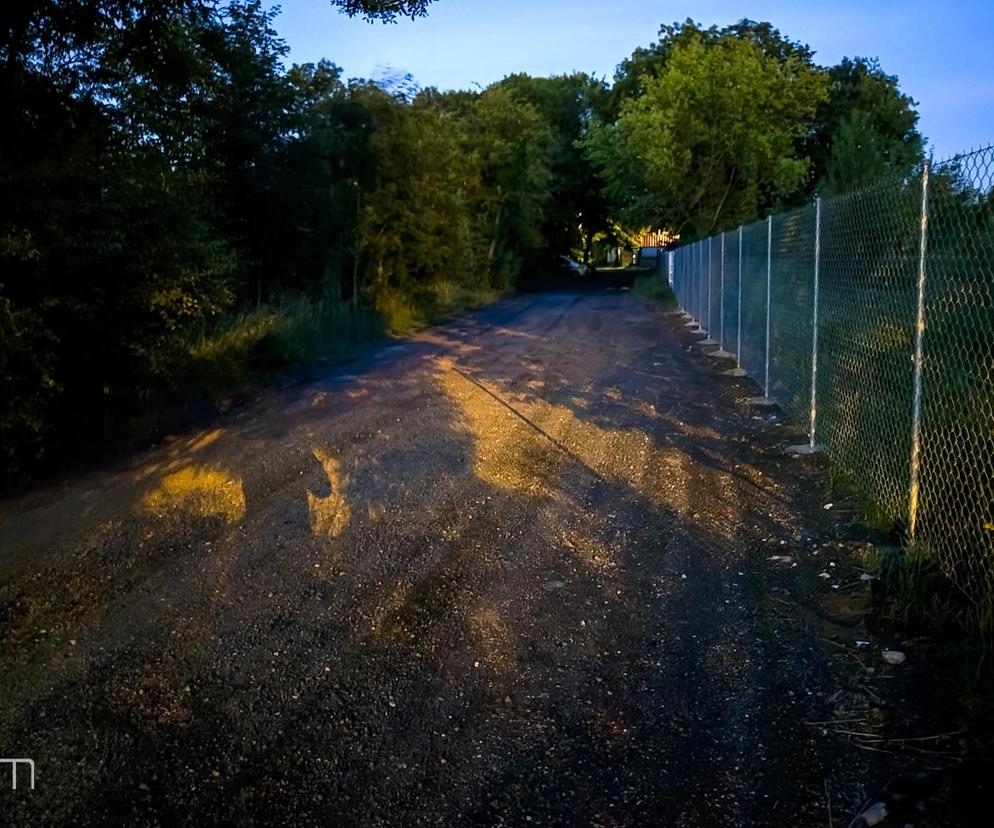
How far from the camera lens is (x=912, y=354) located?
17.5 ft

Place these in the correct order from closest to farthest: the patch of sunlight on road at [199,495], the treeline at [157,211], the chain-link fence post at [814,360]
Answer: the patch of sunlight on road at [199,495]
the treeline at [157,211]
the chain-link fence post at [814,360]

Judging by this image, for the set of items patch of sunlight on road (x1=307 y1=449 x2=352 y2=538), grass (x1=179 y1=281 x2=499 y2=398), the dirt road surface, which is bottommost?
the dirt road surface

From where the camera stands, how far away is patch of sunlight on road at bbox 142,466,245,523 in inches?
263

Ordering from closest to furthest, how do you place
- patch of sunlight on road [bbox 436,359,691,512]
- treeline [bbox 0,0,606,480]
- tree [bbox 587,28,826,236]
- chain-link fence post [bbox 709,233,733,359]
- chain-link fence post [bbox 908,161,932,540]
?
chain-link fence post [bbox 908,161,932,540] < patch of sunlight on road [bbox 436,359,691,512] < treeline [bbox 0,0,606,480] < chain-link fence post [bbox 709,233,733,359] < tree [bbox 587,28,826,236]

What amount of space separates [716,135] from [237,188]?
2238 cm

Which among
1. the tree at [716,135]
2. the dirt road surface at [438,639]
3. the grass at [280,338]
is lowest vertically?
the dirt road surface at [438,639]

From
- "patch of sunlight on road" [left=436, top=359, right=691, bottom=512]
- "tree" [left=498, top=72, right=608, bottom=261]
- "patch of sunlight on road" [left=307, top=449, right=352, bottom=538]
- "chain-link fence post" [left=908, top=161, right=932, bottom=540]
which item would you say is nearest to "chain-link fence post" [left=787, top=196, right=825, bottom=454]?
"patch of sunlight on road" [left=436, top=359, right=691, bottom=512]

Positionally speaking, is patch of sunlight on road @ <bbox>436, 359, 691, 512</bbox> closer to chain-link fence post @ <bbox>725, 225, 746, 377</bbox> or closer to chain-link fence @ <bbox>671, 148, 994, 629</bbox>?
chain-link fence @ <bbox>671, 148, 994, 629</bbox>

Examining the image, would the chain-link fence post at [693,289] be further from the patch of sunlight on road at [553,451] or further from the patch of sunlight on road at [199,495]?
the patch of sunlight on road at [199,495]

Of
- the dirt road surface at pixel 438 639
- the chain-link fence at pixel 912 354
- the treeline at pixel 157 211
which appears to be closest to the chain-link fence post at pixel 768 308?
the chain-link fence at pixel 912 354

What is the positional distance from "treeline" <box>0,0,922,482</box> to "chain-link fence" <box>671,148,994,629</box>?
490cm

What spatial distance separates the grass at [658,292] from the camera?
3044 centimetres

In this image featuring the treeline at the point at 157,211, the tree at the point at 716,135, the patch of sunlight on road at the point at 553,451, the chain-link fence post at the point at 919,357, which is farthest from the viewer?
the tree at the point at 716,135

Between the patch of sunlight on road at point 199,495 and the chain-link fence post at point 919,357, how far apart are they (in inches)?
169
